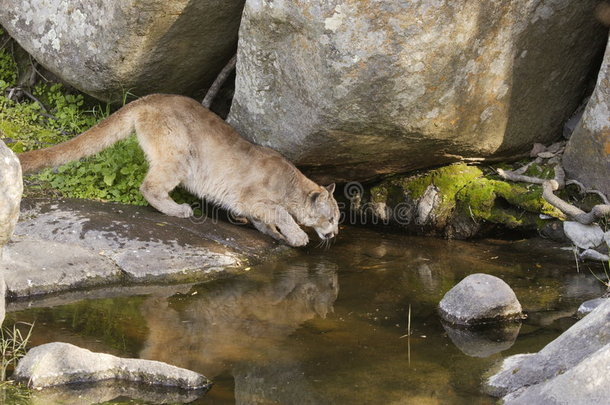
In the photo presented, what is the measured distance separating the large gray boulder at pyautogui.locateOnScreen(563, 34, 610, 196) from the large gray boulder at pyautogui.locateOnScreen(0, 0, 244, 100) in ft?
11.0

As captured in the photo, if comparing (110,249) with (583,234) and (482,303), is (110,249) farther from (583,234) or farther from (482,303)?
(583,234)

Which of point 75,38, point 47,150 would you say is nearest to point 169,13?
point 75,38

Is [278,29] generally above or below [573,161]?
above

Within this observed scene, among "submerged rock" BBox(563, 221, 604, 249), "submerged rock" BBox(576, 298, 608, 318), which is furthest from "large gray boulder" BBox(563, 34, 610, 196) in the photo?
"submerged rock" BBox(576, 298, 608, 318)

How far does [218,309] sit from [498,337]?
2.00 m

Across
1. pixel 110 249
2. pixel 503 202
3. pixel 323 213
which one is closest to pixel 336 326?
pixel 110 249

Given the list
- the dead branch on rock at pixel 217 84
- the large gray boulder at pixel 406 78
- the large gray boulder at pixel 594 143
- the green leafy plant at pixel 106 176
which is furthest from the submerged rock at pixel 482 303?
the dead branch on rock at pixel 217 84

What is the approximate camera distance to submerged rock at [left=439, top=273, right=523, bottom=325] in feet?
19.9

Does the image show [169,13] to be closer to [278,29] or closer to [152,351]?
[278,29]

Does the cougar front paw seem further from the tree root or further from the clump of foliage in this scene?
the tree root

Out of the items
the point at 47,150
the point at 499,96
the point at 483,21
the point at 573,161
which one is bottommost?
the point at 47,150

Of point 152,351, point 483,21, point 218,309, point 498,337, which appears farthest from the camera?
point 483,21

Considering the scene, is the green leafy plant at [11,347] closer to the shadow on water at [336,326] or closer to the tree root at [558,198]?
the shadow on water at [336,326]

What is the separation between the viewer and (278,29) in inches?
284
